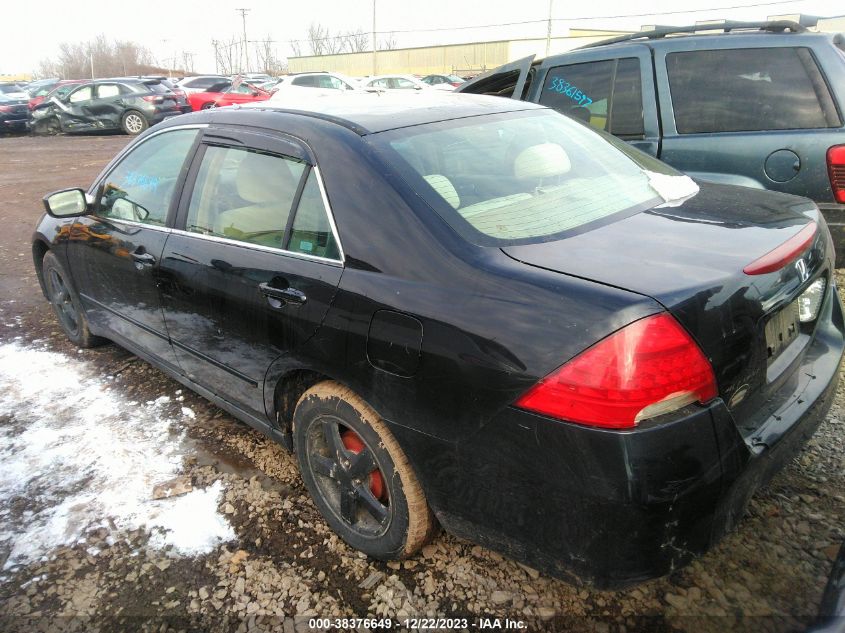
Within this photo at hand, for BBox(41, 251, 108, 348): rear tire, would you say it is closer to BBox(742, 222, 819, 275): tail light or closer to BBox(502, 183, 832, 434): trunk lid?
BBox(502, 183, 832, 434): trunk lid

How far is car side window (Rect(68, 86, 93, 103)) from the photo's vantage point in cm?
1914

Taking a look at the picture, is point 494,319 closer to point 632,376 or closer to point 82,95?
point 632,376

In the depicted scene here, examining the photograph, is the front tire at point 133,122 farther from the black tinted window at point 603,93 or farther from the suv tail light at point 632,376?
the suv tail light at point 632,376

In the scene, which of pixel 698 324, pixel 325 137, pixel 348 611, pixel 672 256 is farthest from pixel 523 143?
pixel 348 611

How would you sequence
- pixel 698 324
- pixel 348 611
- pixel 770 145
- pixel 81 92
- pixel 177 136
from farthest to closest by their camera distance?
pixel 81 92
pixel 770 145
pixel 177 136
pixel 348 611
pixel 698 324

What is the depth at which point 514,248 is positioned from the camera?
187 centimetres

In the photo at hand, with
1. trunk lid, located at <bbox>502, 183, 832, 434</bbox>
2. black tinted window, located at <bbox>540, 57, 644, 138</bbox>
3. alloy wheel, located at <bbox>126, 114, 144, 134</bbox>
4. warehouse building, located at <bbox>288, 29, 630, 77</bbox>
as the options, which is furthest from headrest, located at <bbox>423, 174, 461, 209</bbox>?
warehouse building, located at <bbox>288, 29, 630, 77</bbox>

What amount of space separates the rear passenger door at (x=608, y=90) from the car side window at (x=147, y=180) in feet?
8.82

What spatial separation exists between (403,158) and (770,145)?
107 inches

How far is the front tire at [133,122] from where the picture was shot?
1892 cm

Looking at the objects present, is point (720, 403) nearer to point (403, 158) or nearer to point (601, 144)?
A: point (403, 158)

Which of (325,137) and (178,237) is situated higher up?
(325,137)

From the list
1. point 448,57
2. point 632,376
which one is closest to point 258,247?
point 632,376

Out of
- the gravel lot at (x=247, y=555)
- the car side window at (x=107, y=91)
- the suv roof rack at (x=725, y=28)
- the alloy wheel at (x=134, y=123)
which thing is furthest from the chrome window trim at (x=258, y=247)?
the car side window at (x=107, y=91)
